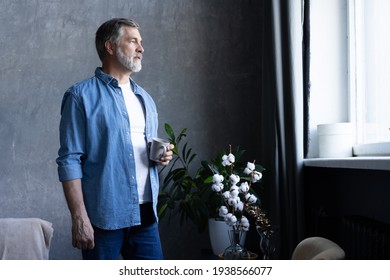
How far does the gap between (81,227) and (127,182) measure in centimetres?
22

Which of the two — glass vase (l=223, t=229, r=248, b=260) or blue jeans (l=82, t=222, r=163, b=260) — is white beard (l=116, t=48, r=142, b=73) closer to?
blue jeans (l=82, t=222, r=163, b=260)

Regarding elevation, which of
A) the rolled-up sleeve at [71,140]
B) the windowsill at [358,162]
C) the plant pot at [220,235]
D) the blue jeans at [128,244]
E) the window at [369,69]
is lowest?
the plant pot at [220,235]

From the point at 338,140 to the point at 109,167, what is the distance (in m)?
1.16

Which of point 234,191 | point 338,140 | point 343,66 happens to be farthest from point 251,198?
point 343,66

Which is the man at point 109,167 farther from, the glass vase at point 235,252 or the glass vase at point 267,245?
the glass vase at point 267,245

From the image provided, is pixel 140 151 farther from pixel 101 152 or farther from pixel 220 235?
pixel 220 235

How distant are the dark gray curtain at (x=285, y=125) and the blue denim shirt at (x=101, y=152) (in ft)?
2.73

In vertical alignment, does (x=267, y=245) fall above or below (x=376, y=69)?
below

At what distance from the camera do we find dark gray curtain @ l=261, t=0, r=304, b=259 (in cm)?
205

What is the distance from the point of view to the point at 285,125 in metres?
2.13

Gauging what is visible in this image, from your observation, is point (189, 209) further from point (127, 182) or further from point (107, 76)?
point (107, 76)

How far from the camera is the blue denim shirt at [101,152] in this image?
56.8 inches

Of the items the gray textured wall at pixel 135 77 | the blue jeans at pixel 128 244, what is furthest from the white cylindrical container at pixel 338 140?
the blue jeans at pixel 128 244

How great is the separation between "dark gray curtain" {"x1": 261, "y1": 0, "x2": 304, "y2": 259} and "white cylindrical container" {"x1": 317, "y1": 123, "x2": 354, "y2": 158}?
0.41 feet
